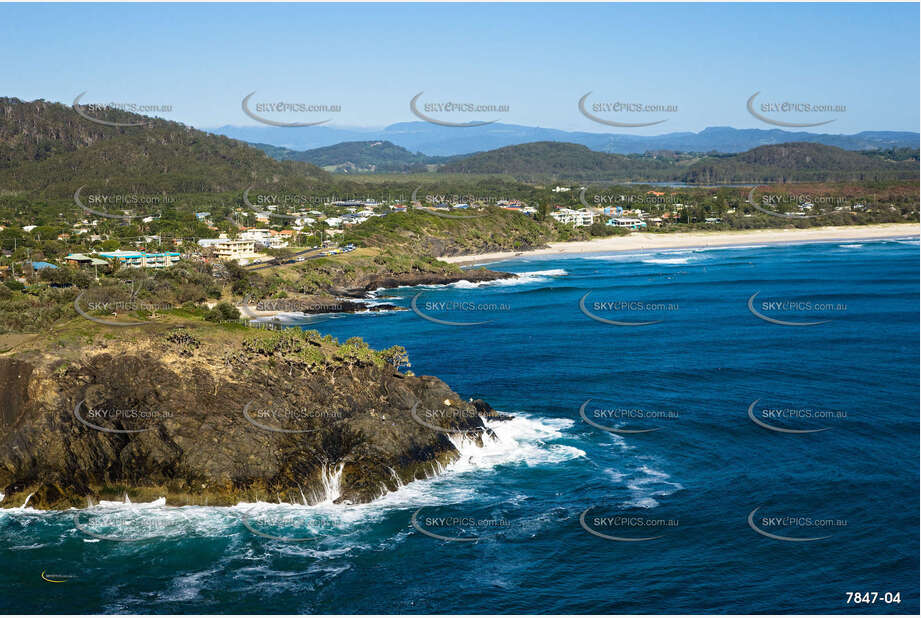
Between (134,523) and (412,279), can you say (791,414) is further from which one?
(412,279)

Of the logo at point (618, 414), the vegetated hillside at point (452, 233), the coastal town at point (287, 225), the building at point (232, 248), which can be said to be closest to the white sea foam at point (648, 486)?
the logo at point (618, 414)

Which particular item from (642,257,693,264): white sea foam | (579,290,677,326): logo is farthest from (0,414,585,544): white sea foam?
(642,257,693,264): white sea foam

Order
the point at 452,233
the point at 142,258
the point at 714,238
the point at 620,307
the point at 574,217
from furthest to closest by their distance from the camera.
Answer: the point at 574,217, the point at 714,238, the point at 452,233, the point at 142,258, the point at 620,307

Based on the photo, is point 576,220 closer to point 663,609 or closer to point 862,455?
point 862,455

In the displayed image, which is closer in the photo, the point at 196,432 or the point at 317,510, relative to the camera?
the point at 317,510

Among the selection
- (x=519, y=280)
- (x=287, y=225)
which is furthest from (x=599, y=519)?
(x=287, y=225)

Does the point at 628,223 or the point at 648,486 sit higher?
the point at 628,223

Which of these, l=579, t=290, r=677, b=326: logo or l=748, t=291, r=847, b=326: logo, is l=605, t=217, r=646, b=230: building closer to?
l=579, t=290, r=677, b=326: logo
